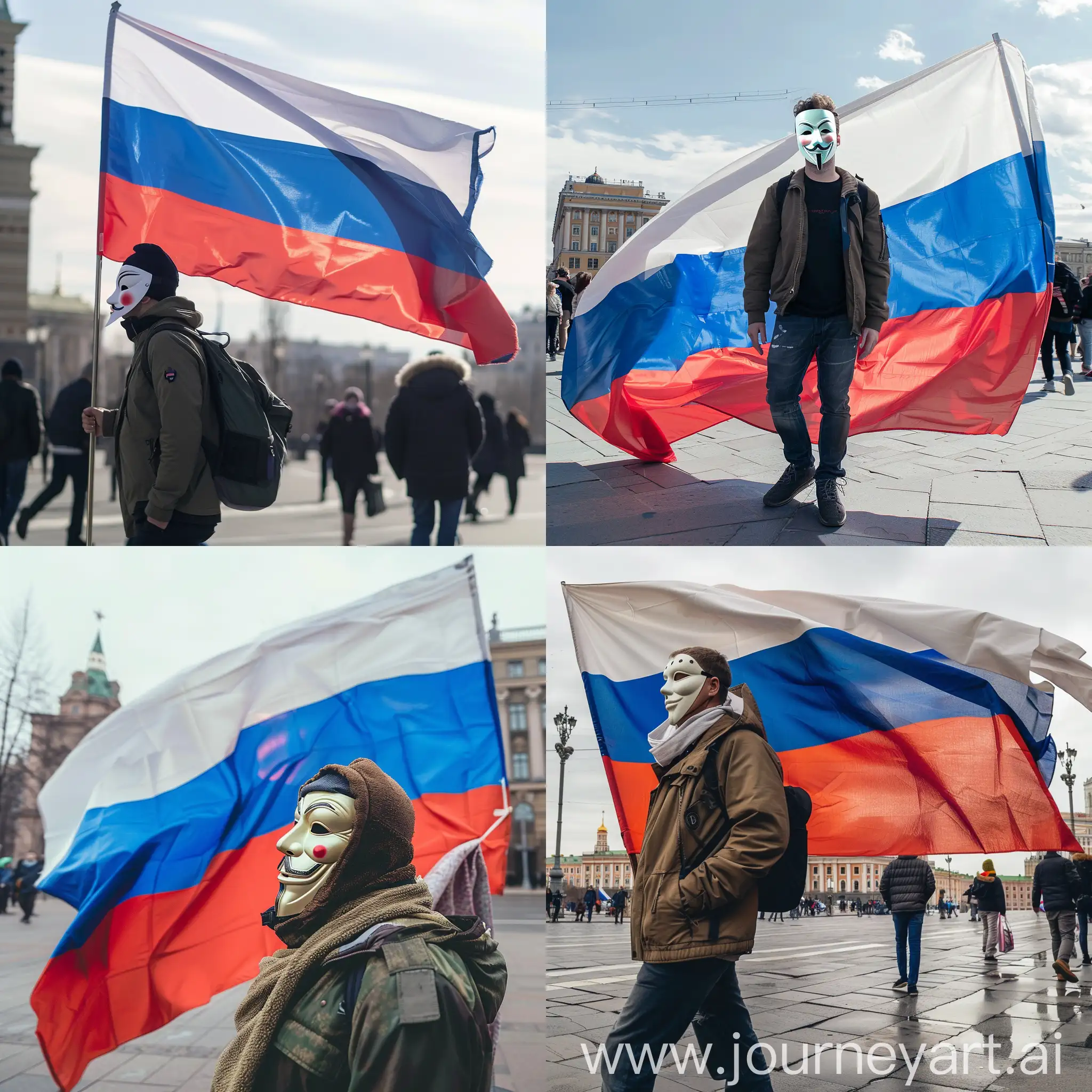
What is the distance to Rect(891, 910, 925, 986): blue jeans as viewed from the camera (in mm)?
5578

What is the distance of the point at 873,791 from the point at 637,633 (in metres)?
1.11

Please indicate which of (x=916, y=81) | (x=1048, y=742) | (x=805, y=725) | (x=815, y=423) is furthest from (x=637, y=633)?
(x=916, y=81)

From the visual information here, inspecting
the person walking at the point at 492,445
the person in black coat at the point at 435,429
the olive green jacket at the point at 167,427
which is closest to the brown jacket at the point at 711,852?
the olive green jacket at the point at 167,427

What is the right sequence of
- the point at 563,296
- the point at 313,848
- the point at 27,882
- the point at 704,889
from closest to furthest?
the point at 313,848, the point at 704,889, the point at 563,296, the point at 27,882

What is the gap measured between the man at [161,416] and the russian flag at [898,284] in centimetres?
269

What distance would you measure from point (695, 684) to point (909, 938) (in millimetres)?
3182

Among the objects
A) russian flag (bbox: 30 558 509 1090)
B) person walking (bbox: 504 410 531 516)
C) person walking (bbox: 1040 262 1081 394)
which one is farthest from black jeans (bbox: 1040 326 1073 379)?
russian flag (bbox: 30 558 509 1090)

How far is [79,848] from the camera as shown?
4.05 meters

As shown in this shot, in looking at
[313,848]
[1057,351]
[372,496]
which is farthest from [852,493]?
[1057,351]

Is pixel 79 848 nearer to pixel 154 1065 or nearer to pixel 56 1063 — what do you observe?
pixel 56 1063

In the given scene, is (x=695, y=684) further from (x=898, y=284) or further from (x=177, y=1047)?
(x=177, y=1047)

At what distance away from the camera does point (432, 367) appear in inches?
281

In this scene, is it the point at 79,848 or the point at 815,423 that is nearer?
the point at 79,848

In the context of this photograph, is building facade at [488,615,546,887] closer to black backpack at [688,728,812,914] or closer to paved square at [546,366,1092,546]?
paved square at [546,366,1092,546]
